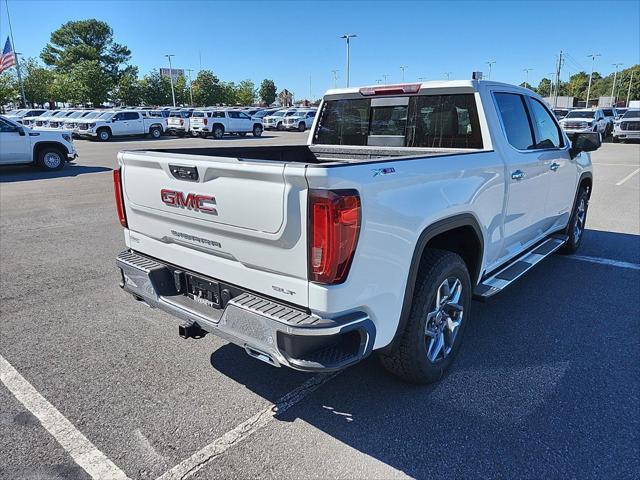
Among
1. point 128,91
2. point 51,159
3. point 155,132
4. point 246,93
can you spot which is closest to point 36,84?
point 128,91

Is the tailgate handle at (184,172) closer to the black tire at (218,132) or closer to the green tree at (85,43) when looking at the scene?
the black tire at (218,132)

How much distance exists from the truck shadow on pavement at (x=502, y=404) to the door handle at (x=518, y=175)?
1.27m

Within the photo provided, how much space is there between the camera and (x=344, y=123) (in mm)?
4801

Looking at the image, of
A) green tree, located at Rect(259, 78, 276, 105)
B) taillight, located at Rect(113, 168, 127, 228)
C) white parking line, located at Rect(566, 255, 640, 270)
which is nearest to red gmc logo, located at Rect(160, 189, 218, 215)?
taillight, located at Rect(113, 168, 127, 228)

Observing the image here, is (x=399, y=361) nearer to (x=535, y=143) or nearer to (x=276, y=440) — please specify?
(x=276, y=440)

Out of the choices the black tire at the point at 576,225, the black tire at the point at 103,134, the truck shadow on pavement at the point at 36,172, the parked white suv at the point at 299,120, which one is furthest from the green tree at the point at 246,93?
the black tire at the point at 576,225

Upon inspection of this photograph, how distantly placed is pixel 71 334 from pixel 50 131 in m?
12.7

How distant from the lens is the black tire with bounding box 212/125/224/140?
31.5 meters

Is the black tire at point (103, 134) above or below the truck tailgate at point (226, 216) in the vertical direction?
below

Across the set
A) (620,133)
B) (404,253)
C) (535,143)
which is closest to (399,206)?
(404,253)

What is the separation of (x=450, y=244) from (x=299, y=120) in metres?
35.8

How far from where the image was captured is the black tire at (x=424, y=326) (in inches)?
114

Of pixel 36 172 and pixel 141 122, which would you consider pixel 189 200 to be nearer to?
pixel 36 172

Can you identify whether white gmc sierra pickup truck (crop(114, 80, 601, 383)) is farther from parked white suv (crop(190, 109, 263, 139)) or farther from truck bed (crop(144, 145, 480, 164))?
parked white suv (crop(190, 109, 263, 139))
